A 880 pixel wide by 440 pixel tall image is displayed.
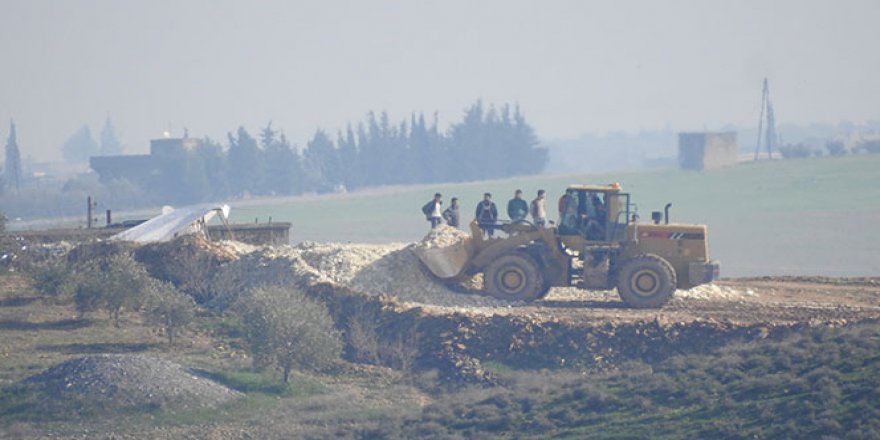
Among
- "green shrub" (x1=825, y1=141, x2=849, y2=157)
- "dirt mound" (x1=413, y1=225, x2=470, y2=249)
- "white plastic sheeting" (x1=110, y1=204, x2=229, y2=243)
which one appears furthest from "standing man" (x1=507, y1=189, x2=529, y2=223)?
"green shrub" (x1=825, y1=141, x2=849, y2=157)

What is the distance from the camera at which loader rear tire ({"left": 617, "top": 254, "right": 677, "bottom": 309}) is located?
92.3ft

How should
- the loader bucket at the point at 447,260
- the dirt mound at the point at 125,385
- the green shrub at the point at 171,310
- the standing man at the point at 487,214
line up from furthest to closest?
1. the standing man at the point at 487,214
2. the loader bucket at the point at 447,260
3. the green shrub at the point at 171,310
4. the dirt mound at the point at 125,385

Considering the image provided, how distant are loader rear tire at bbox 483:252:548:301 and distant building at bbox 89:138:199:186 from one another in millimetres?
85676

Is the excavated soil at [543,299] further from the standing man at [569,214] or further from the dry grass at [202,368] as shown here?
the dry grass at [202,368]

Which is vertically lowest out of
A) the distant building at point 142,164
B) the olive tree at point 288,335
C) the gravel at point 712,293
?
the olive tree at point 288,335

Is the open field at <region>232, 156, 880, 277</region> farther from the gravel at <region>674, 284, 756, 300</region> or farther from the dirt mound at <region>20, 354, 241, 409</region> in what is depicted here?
the dirt mound at <region>20, 354, 241, 409</region>

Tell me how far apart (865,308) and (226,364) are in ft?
39.3

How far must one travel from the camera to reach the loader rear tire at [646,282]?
28125mm

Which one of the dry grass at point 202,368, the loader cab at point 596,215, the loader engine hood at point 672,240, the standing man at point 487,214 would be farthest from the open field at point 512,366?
the standing man at point 487,214

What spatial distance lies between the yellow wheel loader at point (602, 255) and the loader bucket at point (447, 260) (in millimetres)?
489

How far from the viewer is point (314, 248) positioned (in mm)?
31875

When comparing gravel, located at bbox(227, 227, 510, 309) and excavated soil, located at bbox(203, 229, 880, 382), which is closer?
excavated soil, located at bbox(203, 229, 880, 382)

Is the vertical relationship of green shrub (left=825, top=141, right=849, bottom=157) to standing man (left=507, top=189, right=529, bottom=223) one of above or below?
above

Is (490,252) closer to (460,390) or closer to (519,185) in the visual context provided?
(460,390)
